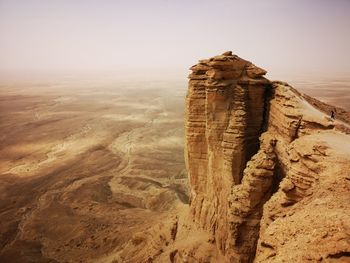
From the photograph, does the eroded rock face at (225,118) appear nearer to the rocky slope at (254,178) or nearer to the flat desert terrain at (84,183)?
the rocky slope at (254,178)

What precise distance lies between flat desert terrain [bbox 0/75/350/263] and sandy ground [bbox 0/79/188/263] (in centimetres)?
10

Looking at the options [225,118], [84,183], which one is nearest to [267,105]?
[225,118]

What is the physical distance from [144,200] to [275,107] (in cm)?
2441

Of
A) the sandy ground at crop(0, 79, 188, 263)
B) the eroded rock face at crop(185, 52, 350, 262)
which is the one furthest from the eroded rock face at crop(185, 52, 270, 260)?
the sandy ground at crop(0, 79, 188, 263)

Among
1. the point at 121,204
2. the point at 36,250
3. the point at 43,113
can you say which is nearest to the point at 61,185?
the point at 121,204

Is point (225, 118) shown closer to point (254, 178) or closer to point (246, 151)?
point (246, 151)

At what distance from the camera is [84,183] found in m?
40.8

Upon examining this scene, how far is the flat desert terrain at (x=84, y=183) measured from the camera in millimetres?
26828

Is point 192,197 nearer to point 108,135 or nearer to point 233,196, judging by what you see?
point 233,196

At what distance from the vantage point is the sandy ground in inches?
1063

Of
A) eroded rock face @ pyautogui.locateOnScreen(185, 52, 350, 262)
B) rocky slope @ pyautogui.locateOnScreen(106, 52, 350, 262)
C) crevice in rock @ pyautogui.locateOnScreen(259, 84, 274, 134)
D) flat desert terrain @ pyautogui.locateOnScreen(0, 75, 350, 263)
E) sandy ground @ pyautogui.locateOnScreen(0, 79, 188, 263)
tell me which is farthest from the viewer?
sandy ground @ pyautogui.locateOnScreen(0, 79, 188, 263)

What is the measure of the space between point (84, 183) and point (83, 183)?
0.13 m

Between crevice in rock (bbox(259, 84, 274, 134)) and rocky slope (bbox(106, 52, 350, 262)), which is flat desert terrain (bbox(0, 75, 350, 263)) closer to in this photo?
rocky slope (bbox(106, 52, 350, 262))

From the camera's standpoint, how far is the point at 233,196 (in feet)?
42.2
